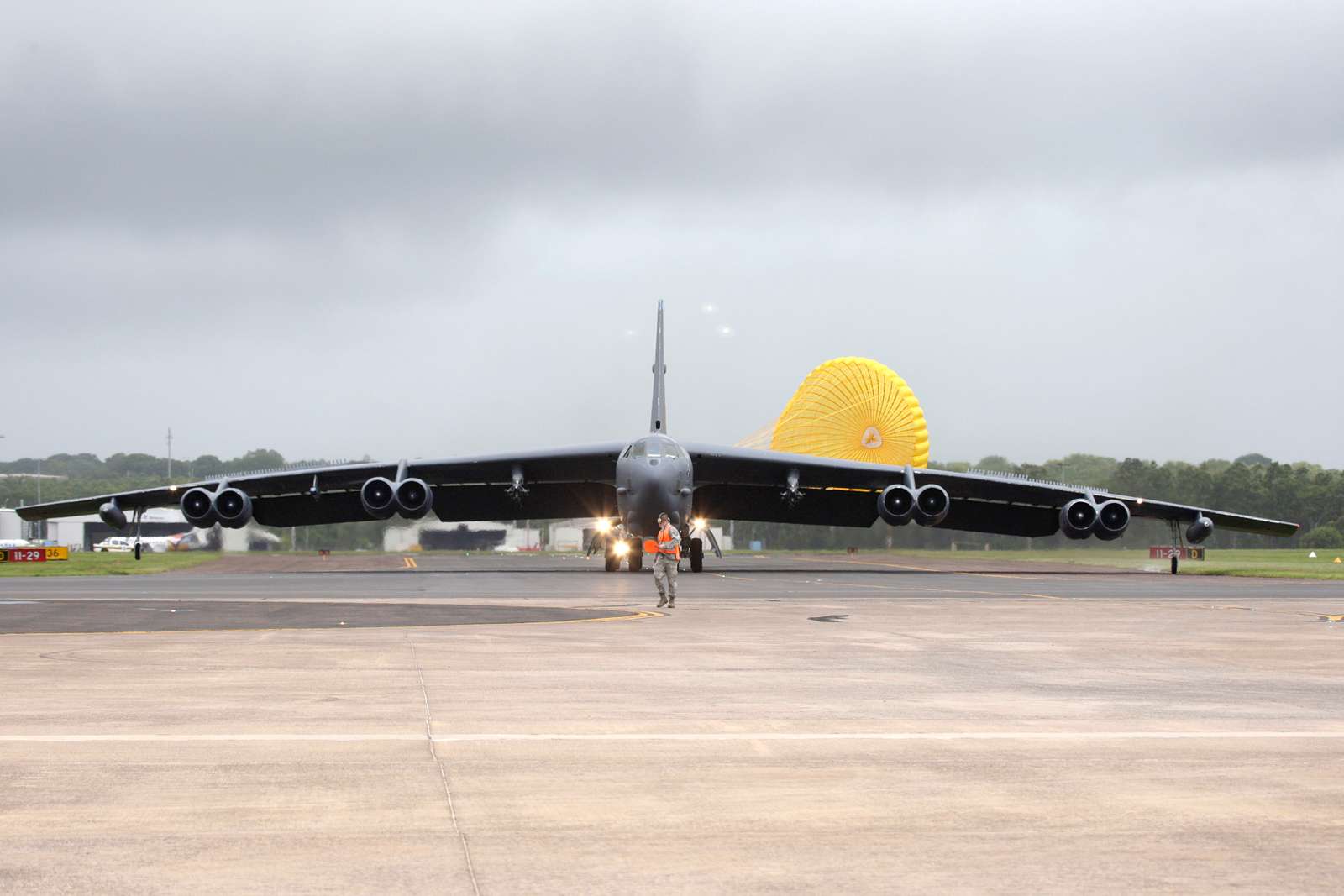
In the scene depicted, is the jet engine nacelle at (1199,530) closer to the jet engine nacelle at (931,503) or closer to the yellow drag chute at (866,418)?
the jet engine nacelle at (931,503)

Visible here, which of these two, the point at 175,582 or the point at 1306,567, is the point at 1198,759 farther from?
the point at 1306,567

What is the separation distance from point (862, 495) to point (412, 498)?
56.5 feet

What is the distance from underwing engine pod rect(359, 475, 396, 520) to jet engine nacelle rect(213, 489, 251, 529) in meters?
3.93

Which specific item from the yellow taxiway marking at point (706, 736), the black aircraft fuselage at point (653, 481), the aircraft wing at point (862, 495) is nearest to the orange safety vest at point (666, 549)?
the black aircraft fuselage at point (653, 481)

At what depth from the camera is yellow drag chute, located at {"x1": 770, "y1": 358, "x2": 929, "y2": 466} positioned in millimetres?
62594

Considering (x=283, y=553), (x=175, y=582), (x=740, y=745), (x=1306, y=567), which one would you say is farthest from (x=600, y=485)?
(x=740, y=745)

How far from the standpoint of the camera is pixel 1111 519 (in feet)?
147

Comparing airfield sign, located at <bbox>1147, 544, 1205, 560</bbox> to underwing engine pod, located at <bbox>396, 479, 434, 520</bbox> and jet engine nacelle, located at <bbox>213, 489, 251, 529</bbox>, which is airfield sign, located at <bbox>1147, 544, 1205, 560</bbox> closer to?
underwing engine pod, located at <bbox>396, 479, 434, 520</bbox>

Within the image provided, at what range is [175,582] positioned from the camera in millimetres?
34344

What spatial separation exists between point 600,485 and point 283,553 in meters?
33.7

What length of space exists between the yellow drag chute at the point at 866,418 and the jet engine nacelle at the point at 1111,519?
1742 cm

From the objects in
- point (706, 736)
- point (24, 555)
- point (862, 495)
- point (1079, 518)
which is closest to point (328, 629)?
point (706, 736)

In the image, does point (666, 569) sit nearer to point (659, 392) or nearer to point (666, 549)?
point (666, 549)

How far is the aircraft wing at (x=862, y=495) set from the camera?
148ft
